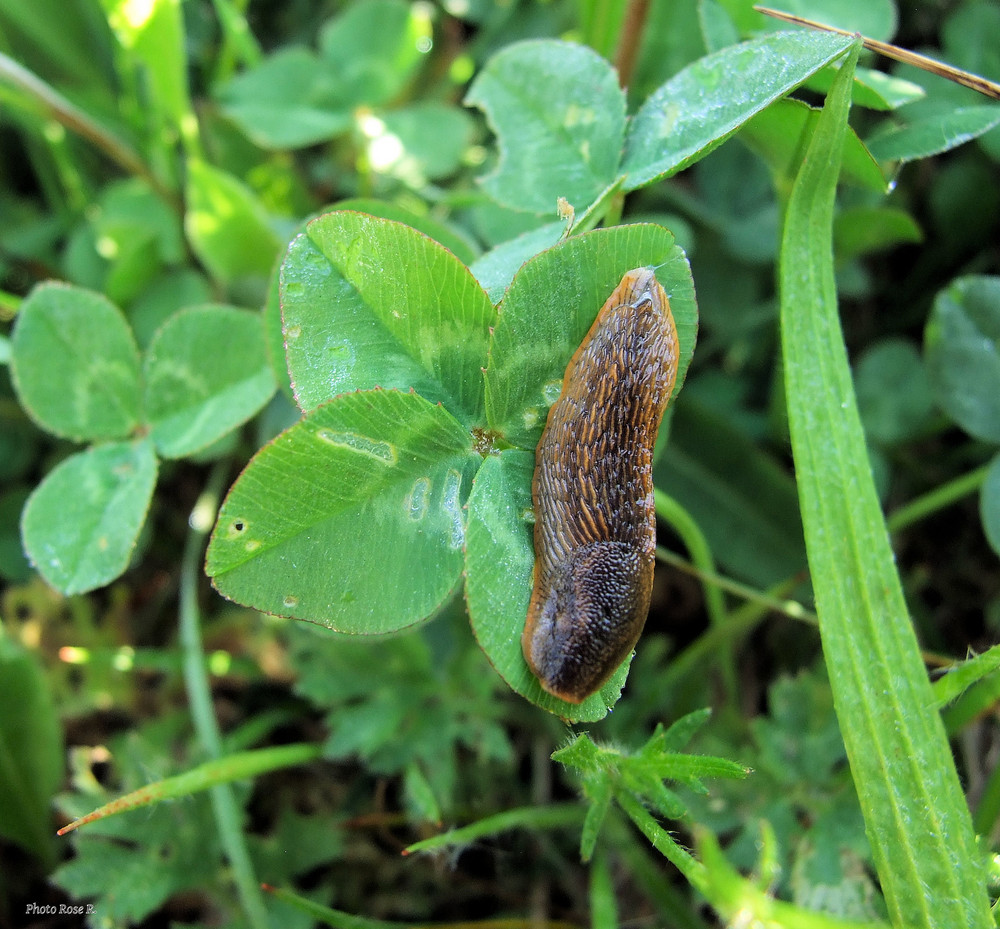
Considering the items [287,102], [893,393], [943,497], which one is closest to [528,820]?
[943,497]

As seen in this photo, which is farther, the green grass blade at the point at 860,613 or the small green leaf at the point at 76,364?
the small green leaf at the point at 76,364

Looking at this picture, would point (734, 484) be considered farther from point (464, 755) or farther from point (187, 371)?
point (187, 371)

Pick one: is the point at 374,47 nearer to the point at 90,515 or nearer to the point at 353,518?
the point at 90,515

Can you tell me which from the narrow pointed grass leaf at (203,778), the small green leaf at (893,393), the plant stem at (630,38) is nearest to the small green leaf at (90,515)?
the narrow pointed grass leaf at (203,778)

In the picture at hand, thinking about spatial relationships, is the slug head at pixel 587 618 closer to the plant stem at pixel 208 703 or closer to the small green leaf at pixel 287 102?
the plant stem at pixel 208 703

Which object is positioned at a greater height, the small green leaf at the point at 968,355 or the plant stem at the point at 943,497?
the small green leaf at the point at 968,355

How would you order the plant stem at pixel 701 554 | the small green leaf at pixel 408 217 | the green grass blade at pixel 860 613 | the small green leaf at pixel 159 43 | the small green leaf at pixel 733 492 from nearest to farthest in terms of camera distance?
the green grass blade at pixel 860 613 → the small green leaf at pixel 408 217 → the plant stem at pixel 701 554 → the small green leaf at pixel 159 43 → the small green leaf at pixel 733 492

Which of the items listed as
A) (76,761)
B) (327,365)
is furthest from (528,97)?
(76,761)

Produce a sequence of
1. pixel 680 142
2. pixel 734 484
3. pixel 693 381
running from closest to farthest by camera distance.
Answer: pixel 680 142
pixel 734 484
pixel 693 381
